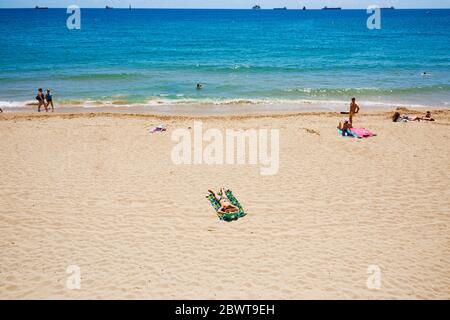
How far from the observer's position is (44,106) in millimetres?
20047

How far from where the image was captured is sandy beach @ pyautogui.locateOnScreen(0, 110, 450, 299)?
6246 millimetres

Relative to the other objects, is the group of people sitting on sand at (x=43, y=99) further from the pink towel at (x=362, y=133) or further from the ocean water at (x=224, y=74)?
the pink towel at (x=362, y=133)

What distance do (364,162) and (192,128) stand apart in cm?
745

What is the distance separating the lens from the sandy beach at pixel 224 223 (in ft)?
20.5

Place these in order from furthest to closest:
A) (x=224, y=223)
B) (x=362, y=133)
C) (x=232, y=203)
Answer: (x=362, y=133) → (x=232, y=203) → (x=224, y=223)

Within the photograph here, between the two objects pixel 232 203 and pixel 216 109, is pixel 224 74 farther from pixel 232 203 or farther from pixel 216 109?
pixel 232 203

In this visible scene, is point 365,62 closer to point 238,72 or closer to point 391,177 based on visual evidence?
point 238,72

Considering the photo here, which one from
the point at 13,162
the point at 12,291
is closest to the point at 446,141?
the point at 12,291

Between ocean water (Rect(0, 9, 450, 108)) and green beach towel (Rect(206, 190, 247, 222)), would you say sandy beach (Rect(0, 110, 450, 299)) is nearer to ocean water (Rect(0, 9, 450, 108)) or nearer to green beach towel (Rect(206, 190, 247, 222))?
green beach towel (Rect(206, 190, 247, 222))

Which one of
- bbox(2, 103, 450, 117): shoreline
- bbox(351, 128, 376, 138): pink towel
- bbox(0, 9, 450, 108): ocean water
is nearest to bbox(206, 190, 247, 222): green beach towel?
bbox(351, 128, 376, 138): pink towel

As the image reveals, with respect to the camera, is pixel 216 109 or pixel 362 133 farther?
pixel 216 109

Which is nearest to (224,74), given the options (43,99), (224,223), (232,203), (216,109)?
(216,109)

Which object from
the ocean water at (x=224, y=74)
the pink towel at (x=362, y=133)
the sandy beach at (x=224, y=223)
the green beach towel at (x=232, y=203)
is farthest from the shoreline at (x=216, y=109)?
the green beach towel at (x=232, y=203)

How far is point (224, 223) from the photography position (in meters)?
8.12
